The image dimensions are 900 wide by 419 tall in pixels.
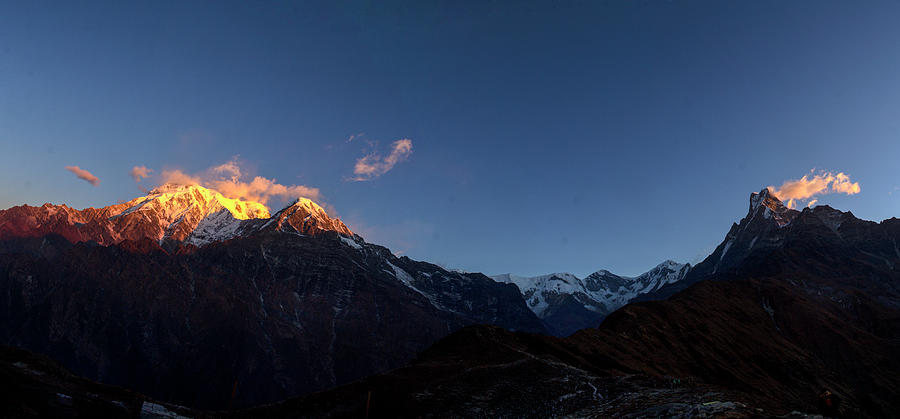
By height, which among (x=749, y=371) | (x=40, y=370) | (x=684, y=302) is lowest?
(x=749, y=371)

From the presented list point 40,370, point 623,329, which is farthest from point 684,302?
point 40,370

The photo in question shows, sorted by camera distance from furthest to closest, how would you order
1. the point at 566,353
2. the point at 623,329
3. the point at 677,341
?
the point at 677,341 < the point at 623,329 < the point at 566,353

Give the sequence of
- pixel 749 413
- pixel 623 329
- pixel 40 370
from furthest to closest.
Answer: pixel 623 329
pixel 40 370
pixel 749 413

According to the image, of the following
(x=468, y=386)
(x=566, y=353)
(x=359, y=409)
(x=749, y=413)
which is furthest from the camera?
(x=566, y=353)

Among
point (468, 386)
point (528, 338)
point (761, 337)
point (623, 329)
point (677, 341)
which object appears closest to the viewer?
point (468, 386)

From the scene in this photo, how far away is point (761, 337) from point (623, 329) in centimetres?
6993

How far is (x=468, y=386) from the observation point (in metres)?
49.4

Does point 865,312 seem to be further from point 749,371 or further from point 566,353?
point 566,353

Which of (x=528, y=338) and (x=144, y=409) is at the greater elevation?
(x=528, y=338)

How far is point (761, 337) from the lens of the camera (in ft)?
463

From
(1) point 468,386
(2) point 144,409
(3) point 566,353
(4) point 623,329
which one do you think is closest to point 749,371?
(4) point 623,329

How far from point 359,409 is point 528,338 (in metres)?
47.1

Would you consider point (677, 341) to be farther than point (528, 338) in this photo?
Yes

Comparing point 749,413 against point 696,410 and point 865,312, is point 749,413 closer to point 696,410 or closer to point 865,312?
point 696,410
